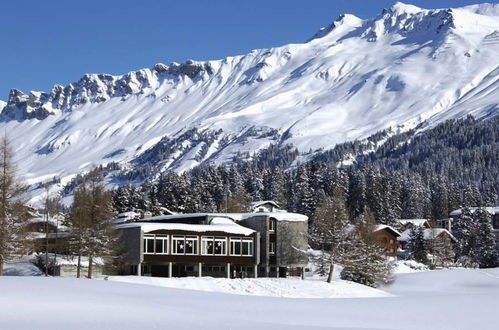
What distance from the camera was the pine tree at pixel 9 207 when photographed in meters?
56.4

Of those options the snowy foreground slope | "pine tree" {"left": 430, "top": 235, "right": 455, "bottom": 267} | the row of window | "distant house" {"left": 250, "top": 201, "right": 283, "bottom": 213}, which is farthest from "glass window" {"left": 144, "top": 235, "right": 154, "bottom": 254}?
"pine tree" {"left": 430, "top": 235, "right": 455, "bottom": 267}

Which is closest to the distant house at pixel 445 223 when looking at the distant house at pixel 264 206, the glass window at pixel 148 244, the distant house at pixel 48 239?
the distant house at pixel 264 206

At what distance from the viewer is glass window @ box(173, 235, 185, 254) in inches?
3086

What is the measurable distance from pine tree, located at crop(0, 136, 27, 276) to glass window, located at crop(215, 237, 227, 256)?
2649 centimetres

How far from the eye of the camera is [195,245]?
7969 centimetres

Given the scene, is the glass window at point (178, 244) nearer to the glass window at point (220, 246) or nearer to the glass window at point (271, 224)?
the glass window at point (220, 246)

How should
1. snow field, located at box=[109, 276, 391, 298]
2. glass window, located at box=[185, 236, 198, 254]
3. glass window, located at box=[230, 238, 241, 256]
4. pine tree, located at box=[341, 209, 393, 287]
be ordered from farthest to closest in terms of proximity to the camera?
glass window, located at box=[230, 238, 241, 256] < pine tree, located at box=[341, 209, 393, 287] < glass window, located at box=[185, 236, 198, 254] < snow field, located at box=[109, 276, 391, 298]

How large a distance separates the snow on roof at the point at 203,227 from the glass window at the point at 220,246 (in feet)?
2.93

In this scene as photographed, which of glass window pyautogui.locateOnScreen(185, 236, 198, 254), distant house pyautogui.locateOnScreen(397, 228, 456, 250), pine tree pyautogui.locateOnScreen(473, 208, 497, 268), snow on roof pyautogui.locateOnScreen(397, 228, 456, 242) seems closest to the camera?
glass window pyautogui.locateOnScreen(185, 236, 198, 254)

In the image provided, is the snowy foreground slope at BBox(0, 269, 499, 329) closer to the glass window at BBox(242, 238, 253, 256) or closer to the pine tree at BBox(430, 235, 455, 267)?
the glass window at BBox(242, 238, 253, 256)

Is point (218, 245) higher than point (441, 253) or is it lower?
lower

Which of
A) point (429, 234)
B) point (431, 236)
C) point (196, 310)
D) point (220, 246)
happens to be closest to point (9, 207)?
point (196, 310)

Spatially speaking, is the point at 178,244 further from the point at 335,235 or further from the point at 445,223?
the point at 445,223

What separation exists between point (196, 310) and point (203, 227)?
133 ft
